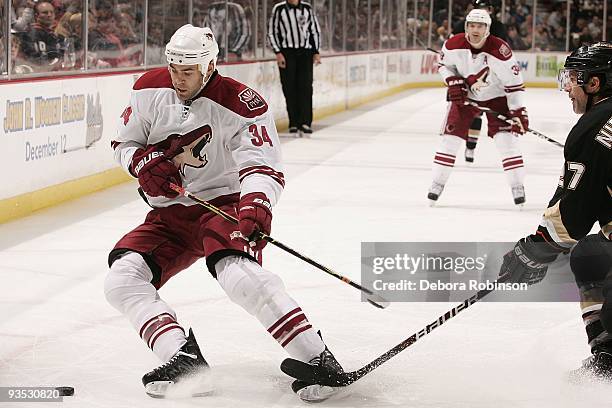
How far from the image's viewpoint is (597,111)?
2.63 metres

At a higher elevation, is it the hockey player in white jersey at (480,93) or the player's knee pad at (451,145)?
the hockey player in white jersey at (480,93)

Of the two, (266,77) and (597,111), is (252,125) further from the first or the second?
(266,77)

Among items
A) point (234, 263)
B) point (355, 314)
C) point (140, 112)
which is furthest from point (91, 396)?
point (355, 314)

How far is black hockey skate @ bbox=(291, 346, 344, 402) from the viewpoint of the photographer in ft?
8.79

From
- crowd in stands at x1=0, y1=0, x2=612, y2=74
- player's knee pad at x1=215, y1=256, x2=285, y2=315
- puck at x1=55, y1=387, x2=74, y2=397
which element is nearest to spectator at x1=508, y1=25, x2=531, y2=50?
crowd in stands at x1=0, y1=0, x2=612, y2=74

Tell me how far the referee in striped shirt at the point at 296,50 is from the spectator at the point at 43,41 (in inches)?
150

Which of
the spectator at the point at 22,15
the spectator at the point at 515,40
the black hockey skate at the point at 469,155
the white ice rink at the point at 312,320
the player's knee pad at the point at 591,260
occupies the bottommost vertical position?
the white ice rink at the point at 312,320

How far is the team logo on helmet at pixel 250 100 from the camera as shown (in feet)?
9.48

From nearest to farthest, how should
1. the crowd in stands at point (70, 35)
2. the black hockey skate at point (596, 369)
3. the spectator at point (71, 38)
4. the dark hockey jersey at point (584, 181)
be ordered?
the dark hockey jersey at point (584, 181), the black hockey skate at point (596, 369), the crowd in stands at point (70, 35), the spectator at point (71, 38)

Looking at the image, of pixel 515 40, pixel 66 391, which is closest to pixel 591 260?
pixel 66 391

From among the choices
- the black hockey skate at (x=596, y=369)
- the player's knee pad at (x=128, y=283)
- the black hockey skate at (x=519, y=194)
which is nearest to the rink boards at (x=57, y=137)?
the black hockey skate at (x=519, y=194)

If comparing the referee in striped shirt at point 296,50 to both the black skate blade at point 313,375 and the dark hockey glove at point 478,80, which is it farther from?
the black skate blade at point 313,375

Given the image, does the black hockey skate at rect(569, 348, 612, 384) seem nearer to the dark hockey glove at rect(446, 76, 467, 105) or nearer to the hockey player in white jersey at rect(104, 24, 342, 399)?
the hockey player in white jersey at rect(104, 24, 342, 399)

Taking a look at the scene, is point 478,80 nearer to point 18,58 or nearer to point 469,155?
point 469,155
